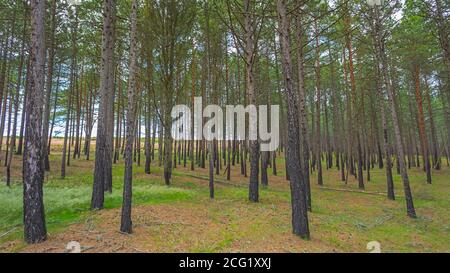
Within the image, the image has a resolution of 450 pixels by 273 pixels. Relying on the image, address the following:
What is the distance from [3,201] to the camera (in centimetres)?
773

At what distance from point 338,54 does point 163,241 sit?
1756 cm

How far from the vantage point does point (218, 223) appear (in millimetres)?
6664

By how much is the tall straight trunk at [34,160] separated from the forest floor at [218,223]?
0.41 m

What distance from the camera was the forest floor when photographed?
5031 mm

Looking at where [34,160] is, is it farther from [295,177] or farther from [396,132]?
[396,132]

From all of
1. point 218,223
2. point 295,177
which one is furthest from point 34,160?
point 295,177

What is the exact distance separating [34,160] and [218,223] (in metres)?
4.93

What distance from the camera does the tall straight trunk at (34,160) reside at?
4840 mm

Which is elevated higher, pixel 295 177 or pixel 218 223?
pixel 295 177

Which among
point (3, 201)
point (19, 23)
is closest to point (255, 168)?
point (3, 201)

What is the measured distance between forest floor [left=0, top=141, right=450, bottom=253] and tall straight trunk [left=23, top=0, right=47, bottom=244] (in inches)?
16.2

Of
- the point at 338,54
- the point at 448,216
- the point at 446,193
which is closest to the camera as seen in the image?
the point at 448,216

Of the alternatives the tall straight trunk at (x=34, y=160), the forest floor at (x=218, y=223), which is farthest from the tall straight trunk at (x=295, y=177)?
the tall straight trunk at (x=34, y=160)
